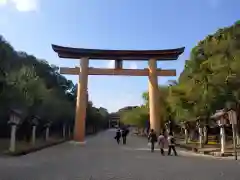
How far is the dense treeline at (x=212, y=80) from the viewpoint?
2178 centimetres

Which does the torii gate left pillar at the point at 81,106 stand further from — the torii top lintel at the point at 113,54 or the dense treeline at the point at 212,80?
the dense treeline at the point at 212,80

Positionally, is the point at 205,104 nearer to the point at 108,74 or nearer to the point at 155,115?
the point at 155,115

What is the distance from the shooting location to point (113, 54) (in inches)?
1460

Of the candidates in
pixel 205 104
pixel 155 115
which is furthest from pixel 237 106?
pixel 155 115

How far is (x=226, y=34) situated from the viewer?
26.3m

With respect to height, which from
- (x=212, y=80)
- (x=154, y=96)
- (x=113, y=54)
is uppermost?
(x=113, y=54)

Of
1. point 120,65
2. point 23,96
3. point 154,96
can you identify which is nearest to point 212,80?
point 23,96

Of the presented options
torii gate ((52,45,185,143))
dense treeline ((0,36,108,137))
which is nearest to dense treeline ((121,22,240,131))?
torii gate ((52,45,185,143))

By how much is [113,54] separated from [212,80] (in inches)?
625

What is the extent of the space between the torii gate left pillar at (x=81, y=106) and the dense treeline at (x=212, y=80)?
9.65m

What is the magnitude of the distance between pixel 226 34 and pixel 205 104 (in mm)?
5624

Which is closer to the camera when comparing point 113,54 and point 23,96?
point 23,96

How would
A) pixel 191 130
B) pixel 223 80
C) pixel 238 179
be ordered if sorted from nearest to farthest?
pixel 238 179
pixel 223 80
pixel 191 130

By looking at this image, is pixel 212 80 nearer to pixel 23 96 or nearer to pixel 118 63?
pixel 23 96
